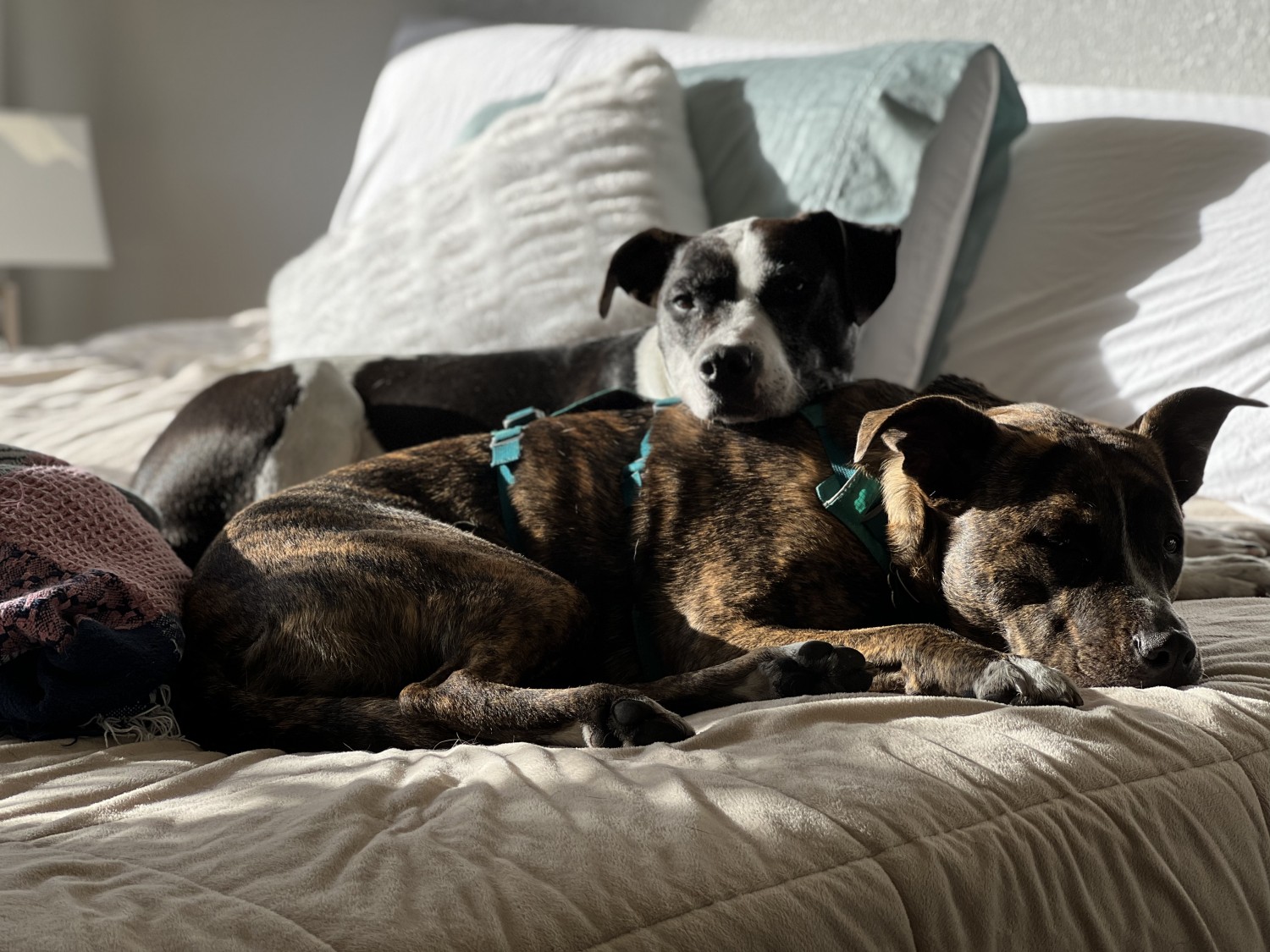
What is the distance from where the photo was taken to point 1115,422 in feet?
8.43

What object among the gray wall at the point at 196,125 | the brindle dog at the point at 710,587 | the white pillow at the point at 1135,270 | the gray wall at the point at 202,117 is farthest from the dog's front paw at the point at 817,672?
the gray wall at the point at 196,125

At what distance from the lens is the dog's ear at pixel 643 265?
2.61 meters

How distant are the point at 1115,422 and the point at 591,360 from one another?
43.4 inches

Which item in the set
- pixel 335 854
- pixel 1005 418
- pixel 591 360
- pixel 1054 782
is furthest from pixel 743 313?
pixel 335 854

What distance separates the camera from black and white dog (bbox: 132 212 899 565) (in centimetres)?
235

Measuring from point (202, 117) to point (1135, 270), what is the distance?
5093 mm

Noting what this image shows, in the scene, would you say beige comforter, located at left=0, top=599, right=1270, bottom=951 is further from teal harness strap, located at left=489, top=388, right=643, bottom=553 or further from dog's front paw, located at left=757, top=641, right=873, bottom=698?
teal harness strap, located at left=489, top=388, right=643, bottom=553

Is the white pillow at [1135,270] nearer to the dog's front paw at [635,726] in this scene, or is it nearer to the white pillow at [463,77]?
the white pillow at [463,77]

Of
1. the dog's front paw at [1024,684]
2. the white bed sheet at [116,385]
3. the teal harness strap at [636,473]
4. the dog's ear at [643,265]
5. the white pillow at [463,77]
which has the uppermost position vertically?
the white pillow at [463,77]

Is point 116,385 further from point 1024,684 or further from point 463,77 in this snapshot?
point 1024,684

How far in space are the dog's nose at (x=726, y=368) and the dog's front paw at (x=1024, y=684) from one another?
75 centimetres

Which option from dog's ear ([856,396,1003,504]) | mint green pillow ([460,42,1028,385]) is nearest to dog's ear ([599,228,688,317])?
mint green pillow ([460,42,1028,385])

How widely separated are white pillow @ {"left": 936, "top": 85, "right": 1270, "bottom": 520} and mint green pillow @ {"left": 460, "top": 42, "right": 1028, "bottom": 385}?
69mm

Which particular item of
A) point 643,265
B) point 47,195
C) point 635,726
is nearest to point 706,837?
point 635,726
